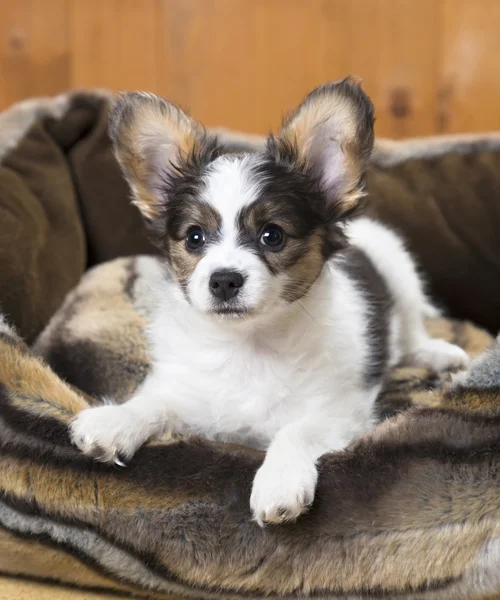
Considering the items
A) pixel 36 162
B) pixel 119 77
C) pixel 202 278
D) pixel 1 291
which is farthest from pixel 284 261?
pixel 119 77

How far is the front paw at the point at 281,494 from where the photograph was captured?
1.44 metres

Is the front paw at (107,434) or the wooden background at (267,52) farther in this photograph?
the wooden background at (267,52)

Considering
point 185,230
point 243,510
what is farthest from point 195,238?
point 243,510

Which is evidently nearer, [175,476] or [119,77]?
[175,476]

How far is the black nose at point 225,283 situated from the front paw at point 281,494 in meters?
0.40

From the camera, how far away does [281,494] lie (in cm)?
145

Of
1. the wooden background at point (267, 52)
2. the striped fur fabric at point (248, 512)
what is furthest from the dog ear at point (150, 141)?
the wooden background at point (267, 52)

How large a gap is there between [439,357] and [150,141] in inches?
48.9

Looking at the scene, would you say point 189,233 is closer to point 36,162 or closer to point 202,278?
point 202,278

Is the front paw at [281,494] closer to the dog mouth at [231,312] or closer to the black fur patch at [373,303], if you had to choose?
the dog mouth at [231,312]

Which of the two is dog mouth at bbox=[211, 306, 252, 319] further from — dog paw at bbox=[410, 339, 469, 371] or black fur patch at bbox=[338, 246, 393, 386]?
dog paw at bbox=[410, 339, 469, 371]

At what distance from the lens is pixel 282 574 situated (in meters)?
1.50

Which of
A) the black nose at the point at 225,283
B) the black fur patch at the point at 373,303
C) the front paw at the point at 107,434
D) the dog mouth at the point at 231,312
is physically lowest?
the black fur patch at the point at 373,303

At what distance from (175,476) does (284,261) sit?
0.58 metres
